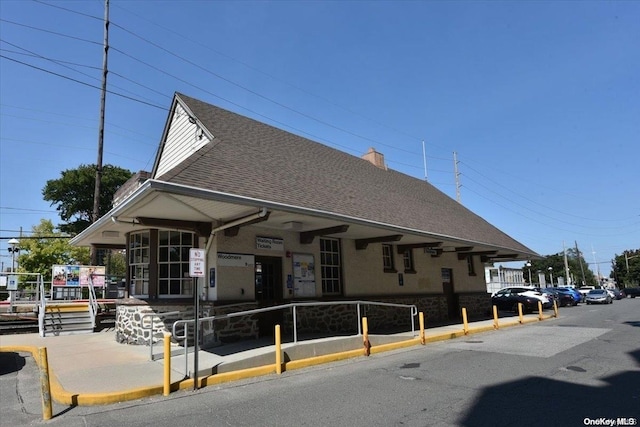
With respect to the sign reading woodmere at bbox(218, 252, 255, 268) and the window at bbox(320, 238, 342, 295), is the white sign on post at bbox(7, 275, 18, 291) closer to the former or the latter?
the sign reading woodmere at bbox(218, 252, 255, 268)

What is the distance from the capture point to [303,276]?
1399 cm

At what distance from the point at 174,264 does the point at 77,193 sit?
1888 inches

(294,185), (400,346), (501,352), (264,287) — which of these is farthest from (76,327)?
(501,352)

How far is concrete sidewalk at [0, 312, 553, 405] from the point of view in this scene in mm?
7469

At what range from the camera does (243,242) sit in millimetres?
12398

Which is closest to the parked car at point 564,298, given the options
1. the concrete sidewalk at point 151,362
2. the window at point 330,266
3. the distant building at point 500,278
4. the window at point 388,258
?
the distant building at point 500,278

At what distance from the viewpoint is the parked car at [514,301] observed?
25.7 metres

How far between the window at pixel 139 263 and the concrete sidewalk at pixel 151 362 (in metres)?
1.65

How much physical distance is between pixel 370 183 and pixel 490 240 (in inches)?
287

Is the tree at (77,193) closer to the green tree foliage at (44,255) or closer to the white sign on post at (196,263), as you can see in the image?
the green tree foliage at (44,255)

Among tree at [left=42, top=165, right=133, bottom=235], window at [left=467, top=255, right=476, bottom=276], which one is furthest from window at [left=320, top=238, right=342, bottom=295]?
tree at [left=42, top=165, right=133, bottom=235]

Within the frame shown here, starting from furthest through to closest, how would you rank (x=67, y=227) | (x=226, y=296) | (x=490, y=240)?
1. (x=67, y=227)
2. (x=490, y=240)
3. (x=226, y=296)

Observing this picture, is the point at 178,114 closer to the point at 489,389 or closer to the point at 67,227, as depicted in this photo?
the point at 489,389

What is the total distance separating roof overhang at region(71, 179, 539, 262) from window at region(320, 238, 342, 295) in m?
0.56
